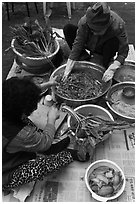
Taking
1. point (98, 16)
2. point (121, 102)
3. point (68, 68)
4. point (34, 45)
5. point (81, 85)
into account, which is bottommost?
point (121, 102)

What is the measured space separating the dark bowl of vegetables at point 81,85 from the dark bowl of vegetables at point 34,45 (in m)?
0.24

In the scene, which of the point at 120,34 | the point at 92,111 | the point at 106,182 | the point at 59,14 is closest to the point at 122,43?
the point at 120,34

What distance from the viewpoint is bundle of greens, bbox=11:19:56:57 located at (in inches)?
107

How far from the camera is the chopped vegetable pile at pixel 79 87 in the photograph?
240cm

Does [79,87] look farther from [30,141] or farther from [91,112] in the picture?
Result: [30,141]

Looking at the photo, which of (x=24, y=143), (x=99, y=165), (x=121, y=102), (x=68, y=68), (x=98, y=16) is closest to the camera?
(x=24, y=143)

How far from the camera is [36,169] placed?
73.7 inches

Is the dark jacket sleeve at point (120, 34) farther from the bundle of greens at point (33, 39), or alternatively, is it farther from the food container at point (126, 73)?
the bundle of greens at point (33, 39)

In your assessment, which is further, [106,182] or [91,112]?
[91,112]

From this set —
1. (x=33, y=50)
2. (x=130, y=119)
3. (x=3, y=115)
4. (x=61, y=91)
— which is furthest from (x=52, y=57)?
(x=3, y=115)

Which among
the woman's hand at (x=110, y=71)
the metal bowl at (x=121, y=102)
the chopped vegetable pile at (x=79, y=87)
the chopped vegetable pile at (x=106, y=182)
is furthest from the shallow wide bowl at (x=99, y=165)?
the woman's hand at (x=110, y=71)

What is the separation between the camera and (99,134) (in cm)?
210

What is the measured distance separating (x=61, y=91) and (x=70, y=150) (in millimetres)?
547

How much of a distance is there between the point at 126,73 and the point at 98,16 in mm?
794
